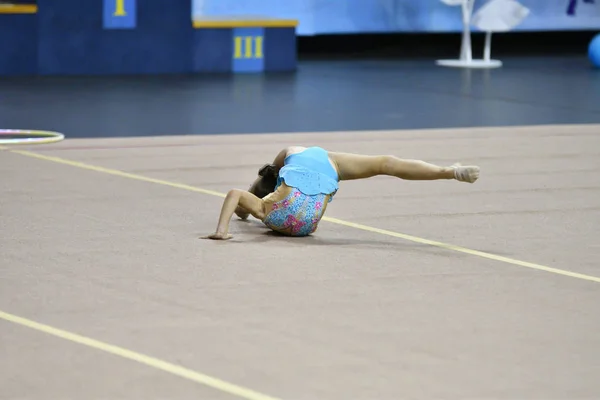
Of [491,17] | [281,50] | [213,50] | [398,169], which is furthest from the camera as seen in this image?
[491,17]

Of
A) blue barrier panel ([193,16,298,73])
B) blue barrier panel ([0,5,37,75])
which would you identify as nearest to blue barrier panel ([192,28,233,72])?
blue barrier panel ([193,16,298,73])

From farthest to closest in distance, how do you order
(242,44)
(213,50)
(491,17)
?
(491,17) → (242,44) → (213,50)

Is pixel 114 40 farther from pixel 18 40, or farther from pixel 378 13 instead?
pixel 378 13

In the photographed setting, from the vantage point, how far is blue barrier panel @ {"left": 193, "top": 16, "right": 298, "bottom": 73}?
1154 cm

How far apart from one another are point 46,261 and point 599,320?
1.97 metres

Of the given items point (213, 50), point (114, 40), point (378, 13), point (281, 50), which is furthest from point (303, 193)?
point (378, 13)

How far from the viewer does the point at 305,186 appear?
4711mm

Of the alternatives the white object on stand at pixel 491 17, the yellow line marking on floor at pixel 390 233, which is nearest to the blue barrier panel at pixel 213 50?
the white object on stand at pixel 491 17

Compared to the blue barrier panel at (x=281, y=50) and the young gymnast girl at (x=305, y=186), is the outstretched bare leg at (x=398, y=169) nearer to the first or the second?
the young gymnast girl at (x=305, y=186)

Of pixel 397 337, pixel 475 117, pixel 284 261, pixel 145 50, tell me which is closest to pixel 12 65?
pixel 145 50

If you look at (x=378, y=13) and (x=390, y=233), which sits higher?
(x=378, y=13)

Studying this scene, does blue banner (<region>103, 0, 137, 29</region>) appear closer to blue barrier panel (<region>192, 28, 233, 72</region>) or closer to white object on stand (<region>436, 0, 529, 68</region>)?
blue barrier panel (<region>192, 28, 233, 72</region>)

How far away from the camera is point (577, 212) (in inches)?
215

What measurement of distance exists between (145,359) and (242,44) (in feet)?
28.7
